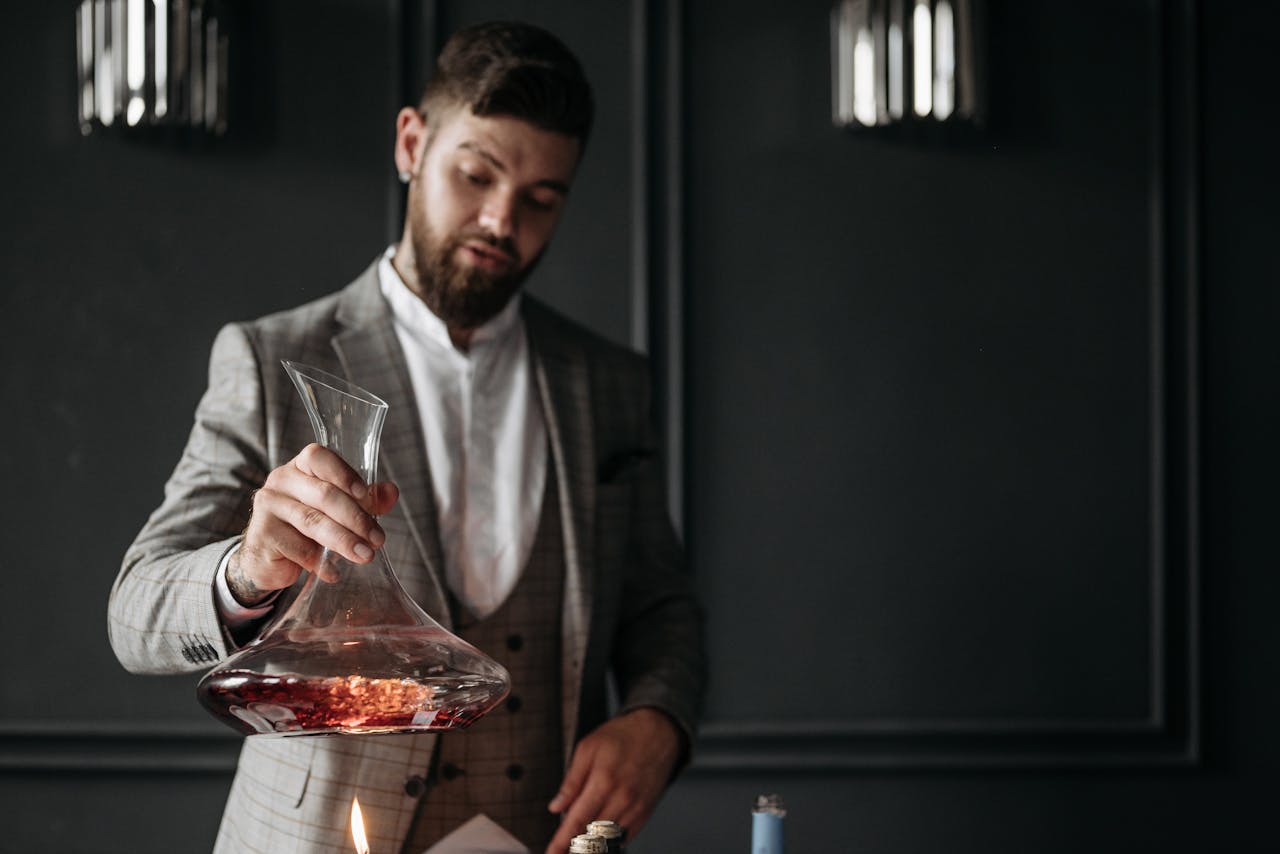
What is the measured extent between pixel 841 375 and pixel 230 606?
1548 millimetres

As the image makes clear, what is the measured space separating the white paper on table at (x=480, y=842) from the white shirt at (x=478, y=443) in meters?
0.30

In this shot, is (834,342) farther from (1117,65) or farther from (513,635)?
(513,635)

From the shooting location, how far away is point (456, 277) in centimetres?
145

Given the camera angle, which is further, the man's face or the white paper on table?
the man's face

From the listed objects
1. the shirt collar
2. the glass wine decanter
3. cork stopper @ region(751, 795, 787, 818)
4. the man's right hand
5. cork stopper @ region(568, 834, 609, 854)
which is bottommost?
cork stopper @ region(751, 795, 787, 818)

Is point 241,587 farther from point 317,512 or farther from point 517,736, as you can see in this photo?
point 517,736

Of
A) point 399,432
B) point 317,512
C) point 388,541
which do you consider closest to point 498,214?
point 399,432

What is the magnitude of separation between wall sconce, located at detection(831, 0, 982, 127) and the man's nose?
39.1 inches

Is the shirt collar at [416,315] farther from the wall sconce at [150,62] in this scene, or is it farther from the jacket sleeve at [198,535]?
the wall sconce at [150,62]

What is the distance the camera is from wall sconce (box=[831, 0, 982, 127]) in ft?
7.07

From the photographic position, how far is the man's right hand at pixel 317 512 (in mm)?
802

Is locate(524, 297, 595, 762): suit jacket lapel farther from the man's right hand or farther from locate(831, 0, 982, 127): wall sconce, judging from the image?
locate(831, 0, 982, 127): wall sconce

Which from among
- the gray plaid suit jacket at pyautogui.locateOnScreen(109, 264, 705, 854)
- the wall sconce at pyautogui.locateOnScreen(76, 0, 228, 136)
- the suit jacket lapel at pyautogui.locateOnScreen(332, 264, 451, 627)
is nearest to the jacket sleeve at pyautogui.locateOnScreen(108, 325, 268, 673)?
the gray plaid suit jacket at pyautogui.locateOnScreen(109, 264, 705, 854)

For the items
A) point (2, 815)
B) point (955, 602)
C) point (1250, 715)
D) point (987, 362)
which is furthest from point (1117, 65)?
point (2, 815)
